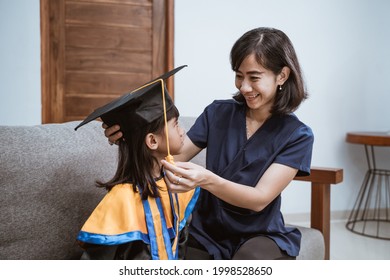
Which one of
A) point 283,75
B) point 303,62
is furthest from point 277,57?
point 303,62

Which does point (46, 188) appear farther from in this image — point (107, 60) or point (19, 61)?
point (107, 60)

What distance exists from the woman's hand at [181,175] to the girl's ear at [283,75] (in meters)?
0.46

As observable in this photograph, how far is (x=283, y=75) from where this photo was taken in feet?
4.34

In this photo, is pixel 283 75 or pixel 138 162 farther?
pixel 283 75

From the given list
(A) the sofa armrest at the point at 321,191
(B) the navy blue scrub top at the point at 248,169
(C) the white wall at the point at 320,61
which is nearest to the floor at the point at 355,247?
(C) the white wall at the point at 320,61

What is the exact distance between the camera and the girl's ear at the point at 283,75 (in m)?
1.31

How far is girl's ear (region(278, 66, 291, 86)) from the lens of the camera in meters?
1.31

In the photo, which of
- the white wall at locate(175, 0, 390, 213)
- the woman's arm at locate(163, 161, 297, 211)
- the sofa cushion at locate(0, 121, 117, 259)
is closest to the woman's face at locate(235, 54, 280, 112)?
the woman's arm at locate(163, 161, 297, 211)

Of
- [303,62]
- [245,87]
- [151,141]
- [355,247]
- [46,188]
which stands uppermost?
[303,62]

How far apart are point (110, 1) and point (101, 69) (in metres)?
0.46

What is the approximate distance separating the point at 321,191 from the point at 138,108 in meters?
0.92
